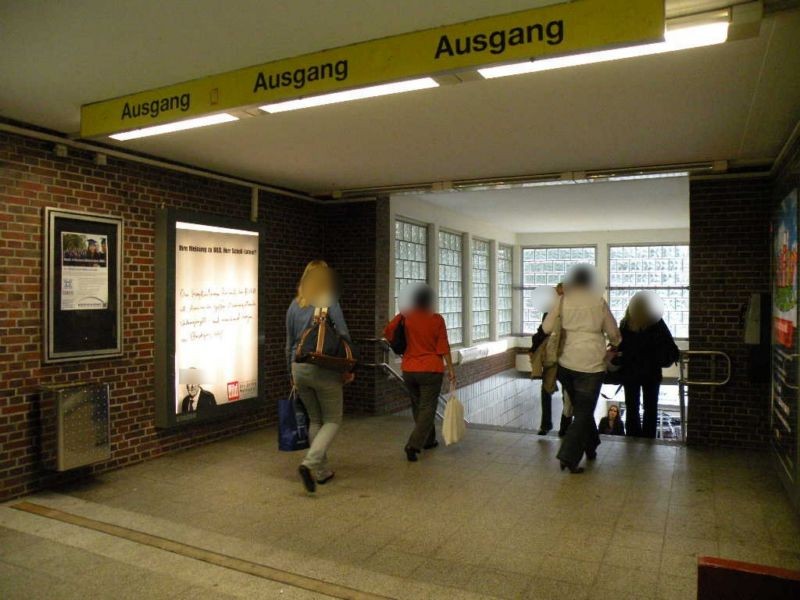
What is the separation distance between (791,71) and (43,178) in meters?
5.71

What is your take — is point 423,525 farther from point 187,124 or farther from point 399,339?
point 187,124

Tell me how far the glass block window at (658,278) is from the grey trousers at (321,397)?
11.1 metres

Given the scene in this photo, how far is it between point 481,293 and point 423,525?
9584 mm

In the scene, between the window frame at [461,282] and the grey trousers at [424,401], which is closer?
the grey trousers at [424,401]

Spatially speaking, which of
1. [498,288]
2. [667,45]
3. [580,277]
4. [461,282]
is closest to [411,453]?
[580,277]

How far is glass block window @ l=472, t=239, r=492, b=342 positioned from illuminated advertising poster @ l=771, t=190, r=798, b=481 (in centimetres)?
738

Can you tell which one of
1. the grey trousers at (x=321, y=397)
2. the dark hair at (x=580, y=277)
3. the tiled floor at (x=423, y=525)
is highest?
the dark hair at (x=580, y=277)

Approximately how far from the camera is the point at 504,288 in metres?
15.5

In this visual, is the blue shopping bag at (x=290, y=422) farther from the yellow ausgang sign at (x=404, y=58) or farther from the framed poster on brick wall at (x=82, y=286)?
the yellow ausgang sign at (x=404, y=58)

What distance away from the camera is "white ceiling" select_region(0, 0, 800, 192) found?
3385mm

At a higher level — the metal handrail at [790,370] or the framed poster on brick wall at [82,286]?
the framed poster on brick wall at [82,286]

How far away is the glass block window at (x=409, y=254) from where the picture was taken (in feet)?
32.9

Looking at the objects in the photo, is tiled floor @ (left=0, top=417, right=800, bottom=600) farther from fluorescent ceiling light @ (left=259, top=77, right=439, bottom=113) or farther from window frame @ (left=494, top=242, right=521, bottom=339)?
window frame @ (left=494, top=242, right=521, bottom=339)

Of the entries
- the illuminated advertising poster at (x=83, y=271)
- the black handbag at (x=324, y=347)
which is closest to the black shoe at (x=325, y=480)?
the black handbag at (x=324, y=347)
